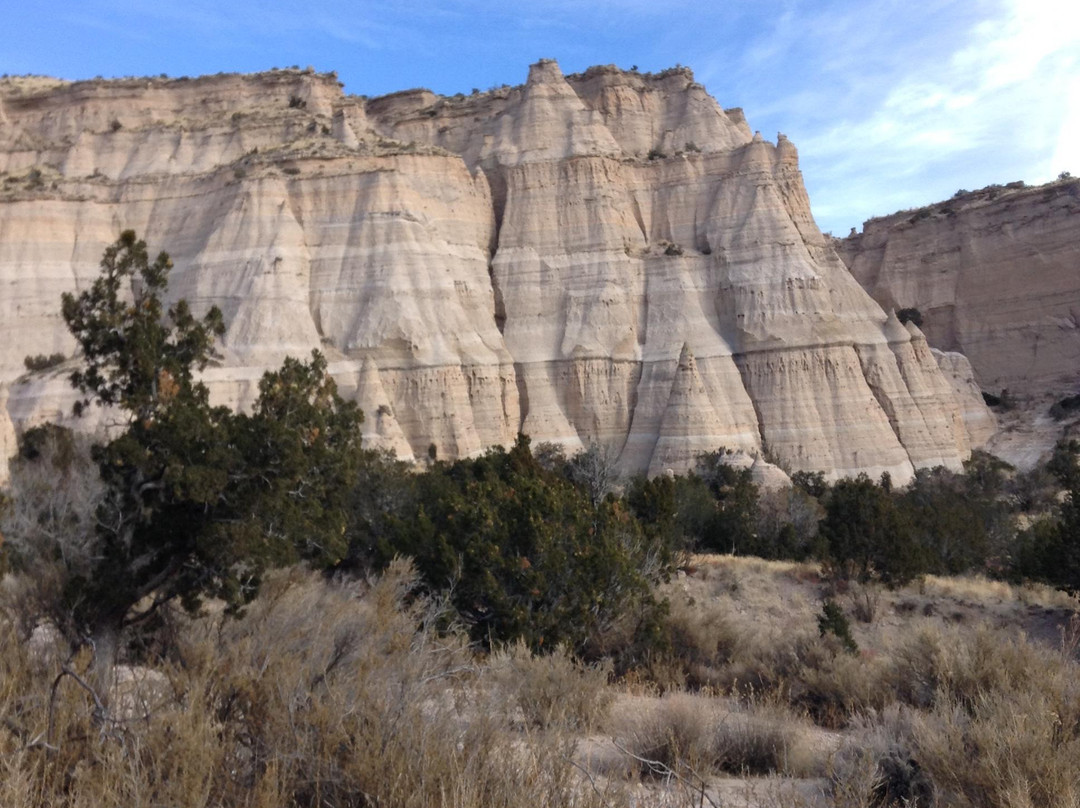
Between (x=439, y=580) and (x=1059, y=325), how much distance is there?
179ft

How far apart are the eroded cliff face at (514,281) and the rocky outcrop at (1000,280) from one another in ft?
28.1

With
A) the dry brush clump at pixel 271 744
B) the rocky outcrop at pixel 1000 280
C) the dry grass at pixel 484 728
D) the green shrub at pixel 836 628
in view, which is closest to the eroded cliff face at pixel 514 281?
the rocky outcrop at pixel 1000 280

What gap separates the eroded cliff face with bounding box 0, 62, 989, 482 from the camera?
119 ft

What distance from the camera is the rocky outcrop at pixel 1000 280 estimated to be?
5072cm

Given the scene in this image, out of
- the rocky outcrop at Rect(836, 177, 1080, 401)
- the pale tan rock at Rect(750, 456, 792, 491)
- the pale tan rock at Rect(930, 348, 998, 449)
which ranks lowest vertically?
the pale tan rock at Rect(750, 456, 792, 491)

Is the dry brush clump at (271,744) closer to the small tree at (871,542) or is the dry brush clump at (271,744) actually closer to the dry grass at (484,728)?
the dry grass at (484,728)

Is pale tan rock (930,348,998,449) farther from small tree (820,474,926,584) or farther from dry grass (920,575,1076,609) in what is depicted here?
small tree (820,474,926,584)

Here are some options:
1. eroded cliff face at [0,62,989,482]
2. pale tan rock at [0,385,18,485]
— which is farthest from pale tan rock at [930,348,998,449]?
pale tan rock at [0,385,18,485]

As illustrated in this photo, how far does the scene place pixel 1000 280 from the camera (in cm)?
5319

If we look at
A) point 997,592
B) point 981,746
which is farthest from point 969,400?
point 981,746

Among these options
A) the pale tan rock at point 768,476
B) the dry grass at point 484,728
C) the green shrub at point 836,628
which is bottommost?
the green shrub at point 836,628

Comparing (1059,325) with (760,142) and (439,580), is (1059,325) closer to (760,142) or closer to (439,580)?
(760,142)

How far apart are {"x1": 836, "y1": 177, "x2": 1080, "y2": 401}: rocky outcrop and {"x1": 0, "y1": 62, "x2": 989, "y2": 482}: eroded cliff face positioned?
8575mm

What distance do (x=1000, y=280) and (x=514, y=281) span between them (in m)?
35.5
